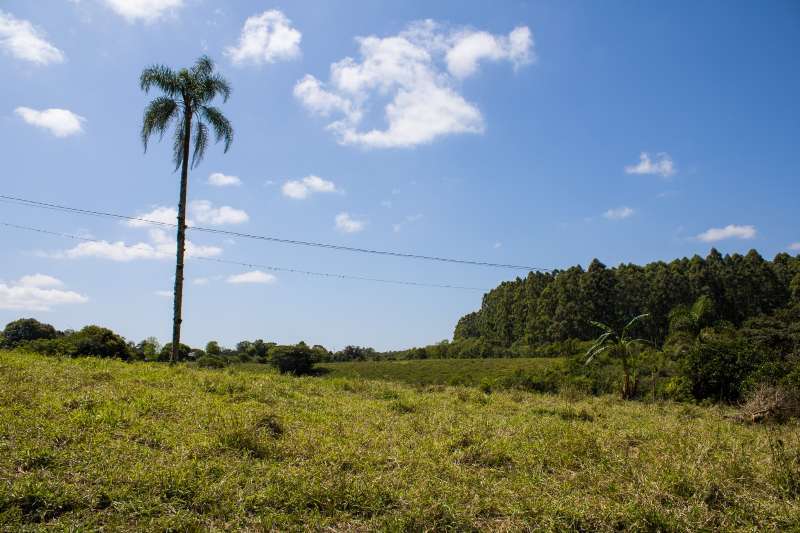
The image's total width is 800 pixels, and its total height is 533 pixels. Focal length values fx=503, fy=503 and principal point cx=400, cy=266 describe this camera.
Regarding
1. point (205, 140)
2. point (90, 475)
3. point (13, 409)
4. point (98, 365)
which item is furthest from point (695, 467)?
point (205, 140)

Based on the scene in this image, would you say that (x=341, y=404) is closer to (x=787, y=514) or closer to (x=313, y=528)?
(x=313, y=528)

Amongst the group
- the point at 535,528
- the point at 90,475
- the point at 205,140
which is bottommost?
the point at 535,528

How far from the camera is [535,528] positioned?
4234mm

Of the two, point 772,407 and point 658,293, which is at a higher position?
point 658,293

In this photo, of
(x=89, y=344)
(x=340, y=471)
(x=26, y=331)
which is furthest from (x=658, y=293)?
(x=340, y=471)

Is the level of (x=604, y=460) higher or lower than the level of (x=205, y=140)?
lower

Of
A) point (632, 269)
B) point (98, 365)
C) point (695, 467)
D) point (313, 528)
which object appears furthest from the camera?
point (632, 269)

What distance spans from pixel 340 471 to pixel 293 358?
3295cm

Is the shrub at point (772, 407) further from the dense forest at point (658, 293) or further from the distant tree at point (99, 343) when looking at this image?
the dense forest at point (658, 293)

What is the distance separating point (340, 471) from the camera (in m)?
5.28

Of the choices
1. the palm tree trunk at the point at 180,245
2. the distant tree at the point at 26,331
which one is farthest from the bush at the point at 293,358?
the palm tree trunk at the point at 180,245

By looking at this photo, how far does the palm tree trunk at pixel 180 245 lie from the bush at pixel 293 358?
20617 mm

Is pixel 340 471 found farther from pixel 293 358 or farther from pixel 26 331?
pixel 293 358

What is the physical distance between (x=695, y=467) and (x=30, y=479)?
6.57 meters
